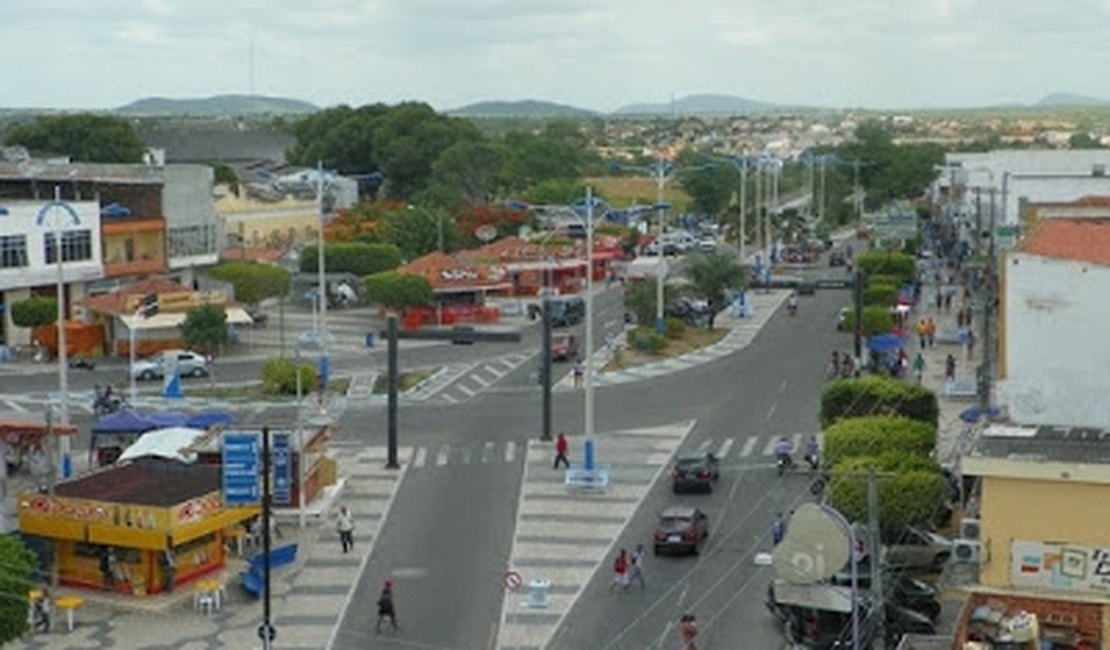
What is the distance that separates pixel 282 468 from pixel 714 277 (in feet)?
120

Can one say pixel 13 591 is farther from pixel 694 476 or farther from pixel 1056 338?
pixel 1056 338

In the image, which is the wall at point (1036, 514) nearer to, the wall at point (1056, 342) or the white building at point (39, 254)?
the wall at point (1056, 342)

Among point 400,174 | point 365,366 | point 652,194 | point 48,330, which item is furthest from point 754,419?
point 652,194

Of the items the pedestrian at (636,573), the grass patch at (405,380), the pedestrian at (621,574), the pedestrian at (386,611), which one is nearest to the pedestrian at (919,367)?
the grass patch at (405,380)

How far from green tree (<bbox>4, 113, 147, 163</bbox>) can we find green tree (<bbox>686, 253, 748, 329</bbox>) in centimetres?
5971

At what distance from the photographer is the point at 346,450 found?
45.0 m

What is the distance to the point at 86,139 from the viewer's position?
11875 cm

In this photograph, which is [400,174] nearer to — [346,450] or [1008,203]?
[1008,203]

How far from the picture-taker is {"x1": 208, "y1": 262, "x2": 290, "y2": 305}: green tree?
238 feet

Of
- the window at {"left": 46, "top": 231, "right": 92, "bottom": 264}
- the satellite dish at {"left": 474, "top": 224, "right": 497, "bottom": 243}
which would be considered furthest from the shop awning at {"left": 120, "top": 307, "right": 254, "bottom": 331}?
the satellite dish at {"left": 474, "top": 224, "right": 497, "bottom": 243}

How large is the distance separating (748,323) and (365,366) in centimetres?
1934

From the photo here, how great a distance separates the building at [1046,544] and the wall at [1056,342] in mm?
4776

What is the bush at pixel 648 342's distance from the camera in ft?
205

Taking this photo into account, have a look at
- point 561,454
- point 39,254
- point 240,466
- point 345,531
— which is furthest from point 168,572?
point 39,254
